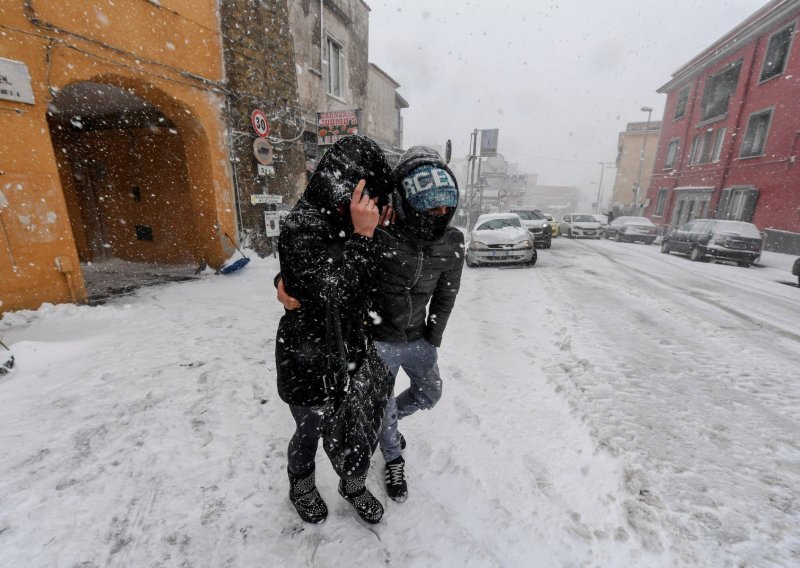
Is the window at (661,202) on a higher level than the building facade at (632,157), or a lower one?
lower

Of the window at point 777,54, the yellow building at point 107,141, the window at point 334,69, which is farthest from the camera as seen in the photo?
the window at point 777,54

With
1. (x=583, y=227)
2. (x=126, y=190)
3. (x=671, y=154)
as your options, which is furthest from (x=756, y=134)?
(x=126, y=190)

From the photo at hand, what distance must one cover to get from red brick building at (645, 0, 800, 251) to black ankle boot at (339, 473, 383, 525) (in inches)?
756

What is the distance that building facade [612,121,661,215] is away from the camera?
40.3 meters

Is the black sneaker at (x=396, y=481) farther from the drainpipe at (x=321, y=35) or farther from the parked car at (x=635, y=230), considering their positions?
the parked car at (x=635, y=230)

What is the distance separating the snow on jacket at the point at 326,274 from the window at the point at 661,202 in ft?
99.3

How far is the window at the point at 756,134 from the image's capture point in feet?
53.4

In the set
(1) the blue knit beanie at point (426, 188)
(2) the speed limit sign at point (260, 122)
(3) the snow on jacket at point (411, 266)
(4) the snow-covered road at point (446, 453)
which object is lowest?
(4) the snow-covered road at point (446, 453)

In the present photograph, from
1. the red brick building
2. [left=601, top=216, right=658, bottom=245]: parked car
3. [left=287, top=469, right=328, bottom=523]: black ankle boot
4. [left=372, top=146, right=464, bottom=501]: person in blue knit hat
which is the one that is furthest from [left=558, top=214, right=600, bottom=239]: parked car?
[left=287, top=469, right=328, bottom=523]: black ankle boot

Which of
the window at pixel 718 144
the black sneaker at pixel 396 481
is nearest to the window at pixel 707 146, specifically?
the window at pixel 718 144

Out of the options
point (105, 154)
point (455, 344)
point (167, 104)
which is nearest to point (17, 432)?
point (455, 344)

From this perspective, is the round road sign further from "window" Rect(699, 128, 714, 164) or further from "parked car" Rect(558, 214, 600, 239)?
"window" Rect(699, 128, 714, 164)

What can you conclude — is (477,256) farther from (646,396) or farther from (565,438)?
(565,438)

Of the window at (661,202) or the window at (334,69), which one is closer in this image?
the window at (334,69)
